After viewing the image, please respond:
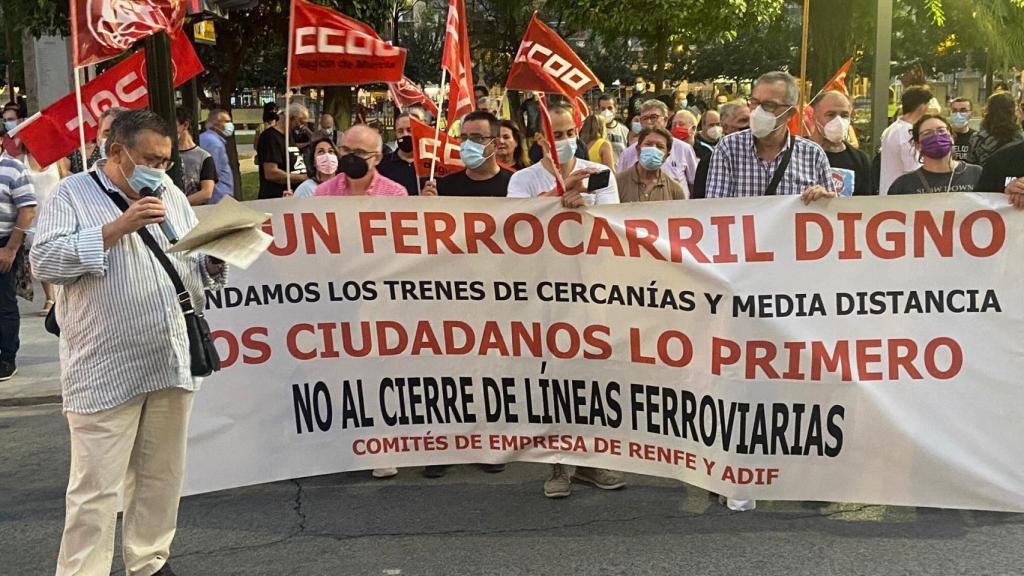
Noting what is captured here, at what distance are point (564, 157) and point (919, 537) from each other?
2.41 metres

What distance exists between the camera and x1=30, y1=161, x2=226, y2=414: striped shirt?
12.2 feet

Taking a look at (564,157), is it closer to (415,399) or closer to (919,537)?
(415,399)

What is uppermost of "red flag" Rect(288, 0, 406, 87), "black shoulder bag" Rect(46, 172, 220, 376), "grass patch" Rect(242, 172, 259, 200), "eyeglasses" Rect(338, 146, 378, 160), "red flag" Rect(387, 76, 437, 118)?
"red flag" Rect(288, 0, 406, 87)

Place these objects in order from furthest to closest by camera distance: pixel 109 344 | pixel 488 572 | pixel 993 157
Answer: pixel 993 157
pixel 488 572
pixel 109 344

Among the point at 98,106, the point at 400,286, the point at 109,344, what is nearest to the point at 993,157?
the point at 400,286

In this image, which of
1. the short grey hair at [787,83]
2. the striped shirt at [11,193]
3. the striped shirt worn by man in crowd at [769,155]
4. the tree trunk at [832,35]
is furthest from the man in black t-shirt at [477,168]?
the tree trunk at [832,35]

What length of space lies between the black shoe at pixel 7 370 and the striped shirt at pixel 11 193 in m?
0.90

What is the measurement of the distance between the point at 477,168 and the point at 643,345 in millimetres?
1837

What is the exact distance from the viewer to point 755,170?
5242 mm

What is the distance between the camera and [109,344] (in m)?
3.77

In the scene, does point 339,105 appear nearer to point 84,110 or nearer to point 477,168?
point 84,110

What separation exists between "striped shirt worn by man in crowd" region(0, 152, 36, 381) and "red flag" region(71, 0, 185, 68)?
210 cm

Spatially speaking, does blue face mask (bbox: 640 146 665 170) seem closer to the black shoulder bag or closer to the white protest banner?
the white protest banner

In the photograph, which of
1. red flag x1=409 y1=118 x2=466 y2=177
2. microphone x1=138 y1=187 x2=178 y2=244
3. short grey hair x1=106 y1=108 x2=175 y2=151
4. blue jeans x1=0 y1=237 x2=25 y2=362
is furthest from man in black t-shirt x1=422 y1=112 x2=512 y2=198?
blue jeans x1=0 y1=237 x2=25 y2=362
